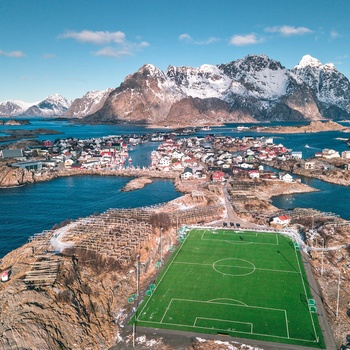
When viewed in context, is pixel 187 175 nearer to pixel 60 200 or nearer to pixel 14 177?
pixel 60 200

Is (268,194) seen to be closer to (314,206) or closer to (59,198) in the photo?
(314,206)

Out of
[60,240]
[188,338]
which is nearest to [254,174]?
[60,240]

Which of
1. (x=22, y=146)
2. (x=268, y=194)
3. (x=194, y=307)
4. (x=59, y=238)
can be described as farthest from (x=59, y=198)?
(x=22, y=146)

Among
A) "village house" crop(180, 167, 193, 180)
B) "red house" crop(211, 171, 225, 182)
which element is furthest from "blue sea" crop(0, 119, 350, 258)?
"red house" crop(211, 171, 225, 182)

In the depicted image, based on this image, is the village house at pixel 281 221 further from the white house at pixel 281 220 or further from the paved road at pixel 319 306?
the paved road at pixel 319 306

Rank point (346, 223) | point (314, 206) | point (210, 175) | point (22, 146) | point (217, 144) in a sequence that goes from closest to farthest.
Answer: point (346, 223) < point (314, 206) < point (210, 175) < point (22, 146) < point (217, 144)

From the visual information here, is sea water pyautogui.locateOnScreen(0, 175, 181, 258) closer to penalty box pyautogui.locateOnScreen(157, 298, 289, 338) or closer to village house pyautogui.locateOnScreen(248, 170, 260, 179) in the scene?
village house pyautogui.locateOnScreen(248, 170, 260, 179)
